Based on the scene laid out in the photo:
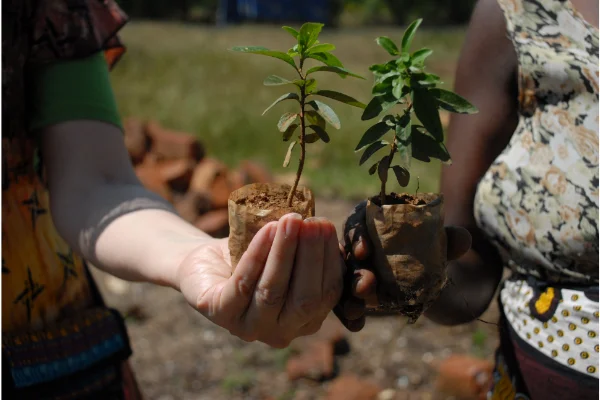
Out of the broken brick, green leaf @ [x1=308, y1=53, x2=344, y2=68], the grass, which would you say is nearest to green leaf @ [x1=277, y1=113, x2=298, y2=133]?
green leaf @ [x1=308, y1=53, x2=344, y2=68]

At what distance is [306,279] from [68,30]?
3.10 ft

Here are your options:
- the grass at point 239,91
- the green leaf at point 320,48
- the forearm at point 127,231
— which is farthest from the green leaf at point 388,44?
the grass at point 239,91

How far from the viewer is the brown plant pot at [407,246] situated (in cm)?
151

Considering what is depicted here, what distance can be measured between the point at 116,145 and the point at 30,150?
215 millimetres

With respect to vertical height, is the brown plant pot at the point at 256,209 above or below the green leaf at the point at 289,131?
below

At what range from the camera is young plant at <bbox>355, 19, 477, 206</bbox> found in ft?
4.80

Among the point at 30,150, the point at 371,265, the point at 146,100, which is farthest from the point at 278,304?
the point at 146,100

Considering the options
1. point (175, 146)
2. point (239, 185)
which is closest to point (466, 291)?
point (239, 185)

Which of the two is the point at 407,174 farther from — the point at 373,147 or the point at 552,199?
the point at 552,199

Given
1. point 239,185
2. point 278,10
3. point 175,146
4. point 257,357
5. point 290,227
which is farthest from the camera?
point 278,10

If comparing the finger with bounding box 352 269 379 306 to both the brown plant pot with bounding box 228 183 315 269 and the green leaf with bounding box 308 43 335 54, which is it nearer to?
the brown plant pot with bounding box 228 183 315 269

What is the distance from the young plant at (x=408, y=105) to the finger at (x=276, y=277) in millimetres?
235

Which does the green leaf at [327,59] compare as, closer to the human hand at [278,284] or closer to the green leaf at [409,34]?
the green leaf at [409,34]

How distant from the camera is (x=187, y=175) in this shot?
19.1 feet
